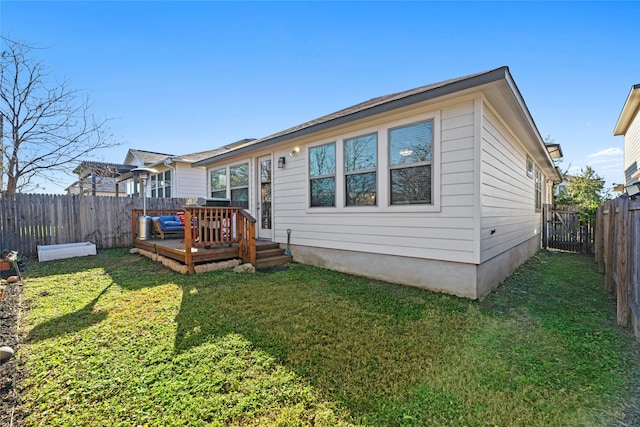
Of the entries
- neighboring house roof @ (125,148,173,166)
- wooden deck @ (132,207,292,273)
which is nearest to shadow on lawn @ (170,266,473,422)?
wooden deck @ (132,207,292,273)

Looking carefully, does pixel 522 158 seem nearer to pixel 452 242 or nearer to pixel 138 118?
pixel 452 242

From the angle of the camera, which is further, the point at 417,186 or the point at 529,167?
the point at 529,167

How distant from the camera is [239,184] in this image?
8.06 metres

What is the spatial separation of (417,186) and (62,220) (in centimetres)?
→ 934

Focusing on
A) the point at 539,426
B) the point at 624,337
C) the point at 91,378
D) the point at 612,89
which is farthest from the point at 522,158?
the point at 91,378

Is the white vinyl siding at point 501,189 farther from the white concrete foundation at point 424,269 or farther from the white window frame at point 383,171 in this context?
the white window frame at point 383,171

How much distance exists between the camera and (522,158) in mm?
6801

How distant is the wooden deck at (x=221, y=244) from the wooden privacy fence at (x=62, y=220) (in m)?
3.42

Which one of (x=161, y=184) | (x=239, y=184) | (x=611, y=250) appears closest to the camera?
(x=611, y=250)

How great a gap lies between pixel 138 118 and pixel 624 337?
14.4 m

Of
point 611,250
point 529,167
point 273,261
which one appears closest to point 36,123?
point 273,261

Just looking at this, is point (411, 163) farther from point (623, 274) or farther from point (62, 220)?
point (62, 220)

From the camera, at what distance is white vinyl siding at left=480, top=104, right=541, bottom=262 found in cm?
412

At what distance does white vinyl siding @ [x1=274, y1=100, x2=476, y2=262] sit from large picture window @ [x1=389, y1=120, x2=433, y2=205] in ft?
0.31
